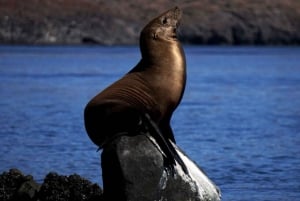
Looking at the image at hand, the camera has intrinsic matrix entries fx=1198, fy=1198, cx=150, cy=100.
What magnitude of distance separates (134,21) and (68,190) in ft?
336

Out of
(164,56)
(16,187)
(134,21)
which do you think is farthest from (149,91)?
(134,21)

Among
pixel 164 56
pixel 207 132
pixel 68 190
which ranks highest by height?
pixel 164 56

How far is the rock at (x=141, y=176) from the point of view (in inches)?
455

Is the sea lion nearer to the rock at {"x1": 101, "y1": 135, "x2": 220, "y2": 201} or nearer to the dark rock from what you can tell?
the rock at {"x1": 101, "y1": 135, "x2": 220, "y2": 201}

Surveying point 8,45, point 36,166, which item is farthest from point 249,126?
point 8,45

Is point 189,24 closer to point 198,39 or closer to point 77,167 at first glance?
point 198,39

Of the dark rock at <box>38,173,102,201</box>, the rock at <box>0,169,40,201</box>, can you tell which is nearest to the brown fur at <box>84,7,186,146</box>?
the dark rock at <box>38,173,102,201</box>

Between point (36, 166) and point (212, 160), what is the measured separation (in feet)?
8.83

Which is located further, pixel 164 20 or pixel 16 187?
pixel 16 187

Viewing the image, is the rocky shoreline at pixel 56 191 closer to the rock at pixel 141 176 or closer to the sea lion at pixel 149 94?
the sea lion at pixel 149 94

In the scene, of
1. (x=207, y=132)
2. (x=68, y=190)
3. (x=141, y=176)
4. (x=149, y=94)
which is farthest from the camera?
(x=207, y=132)

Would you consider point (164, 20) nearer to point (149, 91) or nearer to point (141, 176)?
point (149, 91)

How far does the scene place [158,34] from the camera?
12562 mm

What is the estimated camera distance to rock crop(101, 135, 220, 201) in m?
11.6
